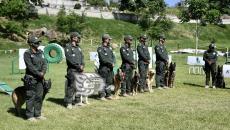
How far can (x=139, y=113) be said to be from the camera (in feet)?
49.0

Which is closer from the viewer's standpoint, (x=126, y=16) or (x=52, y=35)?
(x=52, y=35)

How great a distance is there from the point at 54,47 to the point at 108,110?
20.9m

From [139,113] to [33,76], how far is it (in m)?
3.37

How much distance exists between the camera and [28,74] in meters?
13.4

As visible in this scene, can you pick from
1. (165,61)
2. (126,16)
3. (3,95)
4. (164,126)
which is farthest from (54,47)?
Answer: (126,16)

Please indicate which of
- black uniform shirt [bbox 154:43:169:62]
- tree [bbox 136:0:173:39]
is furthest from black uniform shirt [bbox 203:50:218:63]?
tree [bbox 136:0:173:39]

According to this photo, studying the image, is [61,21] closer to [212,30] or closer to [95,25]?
[95,25]

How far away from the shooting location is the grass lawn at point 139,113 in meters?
13.0

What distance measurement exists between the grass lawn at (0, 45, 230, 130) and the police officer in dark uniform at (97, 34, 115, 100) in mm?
521

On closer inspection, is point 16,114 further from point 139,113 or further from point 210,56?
point 210,56

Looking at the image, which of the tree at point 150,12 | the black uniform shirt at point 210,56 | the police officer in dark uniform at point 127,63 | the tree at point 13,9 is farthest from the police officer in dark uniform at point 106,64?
the tree at point 150,12

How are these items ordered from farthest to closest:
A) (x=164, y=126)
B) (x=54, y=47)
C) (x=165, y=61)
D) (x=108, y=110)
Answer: (x=54, y=47)
(x=165, y=61)
(x=108, y=110)
(x=164, y=126)

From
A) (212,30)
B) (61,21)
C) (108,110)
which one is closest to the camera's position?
(108,110)

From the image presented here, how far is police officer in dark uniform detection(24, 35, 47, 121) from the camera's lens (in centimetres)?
1330
